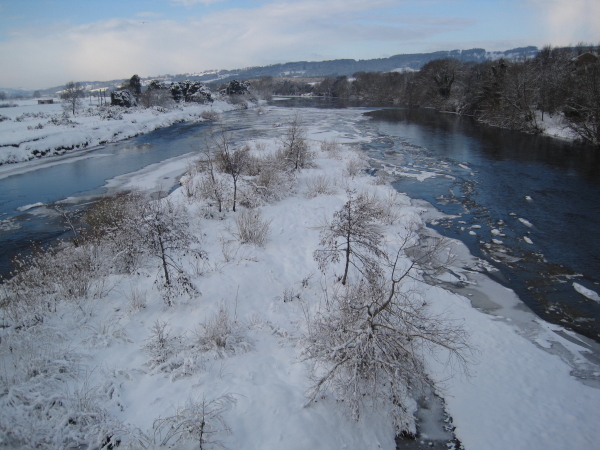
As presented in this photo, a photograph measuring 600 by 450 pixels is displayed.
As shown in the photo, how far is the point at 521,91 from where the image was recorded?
2898 centimetres

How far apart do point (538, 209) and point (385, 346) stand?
451 inches

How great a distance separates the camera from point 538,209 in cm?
1237

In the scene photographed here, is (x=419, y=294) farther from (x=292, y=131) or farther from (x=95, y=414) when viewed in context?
(x=292, y=131)

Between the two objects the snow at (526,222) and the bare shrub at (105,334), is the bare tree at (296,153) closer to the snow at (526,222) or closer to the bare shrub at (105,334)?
the snow at (526,222)

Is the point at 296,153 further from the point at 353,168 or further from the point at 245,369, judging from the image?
the point at 245,369

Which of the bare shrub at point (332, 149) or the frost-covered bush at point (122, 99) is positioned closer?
the bare shrub at point (332, 149)

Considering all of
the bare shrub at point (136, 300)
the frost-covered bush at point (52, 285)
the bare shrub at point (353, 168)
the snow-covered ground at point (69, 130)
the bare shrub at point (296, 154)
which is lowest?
the bare shrub at point (136, 300)

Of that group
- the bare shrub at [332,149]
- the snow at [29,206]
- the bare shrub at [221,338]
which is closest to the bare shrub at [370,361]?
the bare shrub at [221,338]

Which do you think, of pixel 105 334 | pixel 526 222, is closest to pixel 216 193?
pixel 105 334

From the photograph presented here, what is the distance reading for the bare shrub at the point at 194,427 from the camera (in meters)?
3.47

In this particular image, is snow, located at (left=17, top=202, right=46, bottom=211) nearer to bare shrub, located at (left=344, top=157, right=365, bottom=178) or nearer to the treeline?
bare shrub, located at (left=344, top=157, right=365, bottom=178)

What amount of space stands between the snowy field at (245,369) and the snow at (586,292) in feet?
5.41

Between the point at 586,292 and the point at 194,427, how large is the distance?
8567 millimetres

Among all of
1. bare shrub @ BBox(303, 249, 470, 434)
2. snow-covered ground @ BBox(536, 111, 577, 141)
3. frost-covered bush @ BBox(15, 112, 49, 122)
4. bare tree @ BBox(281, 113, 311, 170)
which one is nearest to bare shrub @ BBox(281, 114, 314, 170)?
bare tree @ BBox(281, 113, 311, 170)
